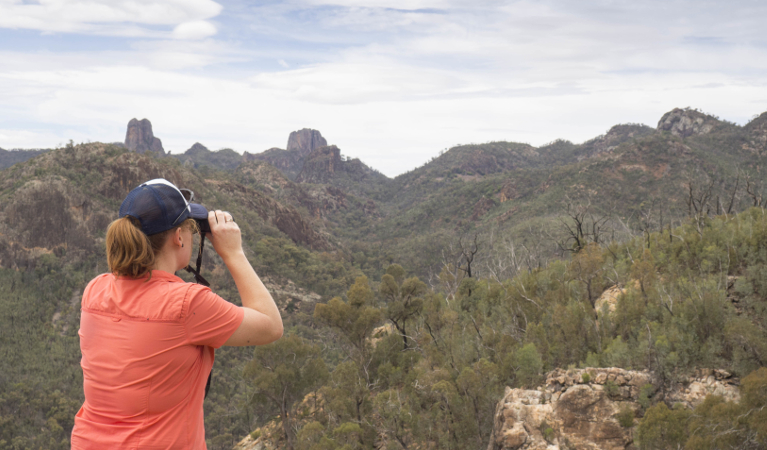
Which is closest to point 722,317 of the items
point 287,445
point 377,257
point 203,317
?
point 203,317

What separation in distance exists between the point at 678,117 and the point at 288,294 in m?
90.5

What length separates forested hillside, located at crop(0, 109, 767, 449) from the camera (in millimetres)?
10891

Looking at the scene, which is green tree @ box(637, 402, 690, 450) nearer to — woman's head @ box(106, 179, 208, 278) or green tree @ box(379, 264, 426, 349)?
woman's head @ box(106, 179, 208, 278)

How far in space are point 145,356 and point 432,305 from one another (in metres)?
18.8

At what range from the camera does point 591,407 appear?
29.3ft

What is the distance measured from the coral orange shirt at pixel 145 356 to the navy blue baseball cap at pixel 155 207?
160 millimetres

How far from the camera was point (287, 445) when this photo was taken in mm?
16125

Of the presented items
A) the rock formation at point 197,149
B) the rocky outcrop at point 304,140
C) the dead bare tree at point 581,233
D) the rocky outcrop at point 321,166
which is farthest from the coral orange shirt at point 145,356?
the rocky outcrop at point 304,140

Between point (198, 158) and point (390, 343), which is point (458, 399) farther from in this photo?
point (198, 158)

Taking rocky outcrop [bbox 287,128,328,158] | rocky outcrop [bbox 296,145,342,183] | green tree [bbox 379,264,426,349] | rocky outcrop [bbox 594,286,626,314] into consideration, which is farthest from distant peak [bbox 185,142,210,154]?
rocky outcrop [bbox 594,286,626,314]

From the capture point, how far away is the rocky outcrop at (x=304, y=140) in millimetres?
187625

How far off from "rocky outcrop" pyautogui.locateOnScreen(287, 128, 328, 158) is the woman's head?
190 meters

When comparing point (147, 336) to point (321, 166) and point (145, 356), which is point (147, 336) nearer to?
point (145, 356)

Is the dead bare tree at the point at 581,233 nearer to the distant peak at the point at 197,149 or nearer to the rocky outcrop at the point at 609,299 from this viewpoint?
the rocky outcrop at the point at 609,299
